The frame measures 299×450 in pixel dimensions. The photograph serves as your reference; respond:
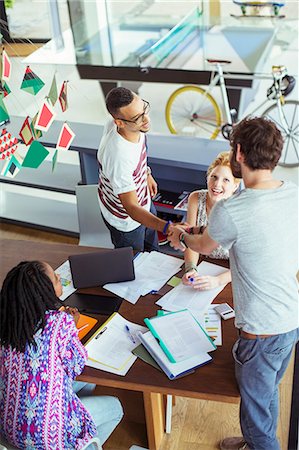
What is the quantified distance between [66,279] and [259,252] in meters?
1.14

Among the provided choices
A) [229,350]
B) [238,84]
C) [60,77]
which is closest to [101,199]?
[229,350]

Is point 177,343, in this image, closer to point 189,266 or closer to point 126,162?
point 189,266

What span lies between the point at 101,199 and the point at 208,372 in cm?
124

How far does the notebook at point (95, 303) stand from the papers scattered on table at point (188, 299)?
0.20 meters

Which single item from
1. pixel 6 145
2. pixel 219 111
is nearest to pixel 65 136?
pixel 6 145

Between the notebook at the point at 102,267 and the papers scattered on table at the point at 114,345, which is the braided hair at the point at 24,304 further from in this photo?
the notebook at the point at 102,267

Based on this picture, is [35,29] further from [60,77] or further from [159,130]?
[159,130]

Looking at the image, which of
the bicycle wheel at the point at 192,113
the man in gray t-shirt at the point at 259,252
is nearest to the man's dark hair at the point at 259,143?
the man in gray t-shirt at the point at 259,252

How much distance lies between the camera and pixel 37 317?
6.79ft

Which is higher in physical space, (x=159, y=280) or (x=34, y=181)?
(x=159, y=280)

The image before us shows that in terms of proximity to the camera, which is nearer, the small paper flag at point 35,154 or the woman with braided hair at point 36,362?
the woman with braided hair at point 36,362

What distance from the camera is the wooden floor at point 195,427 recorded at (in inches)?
111

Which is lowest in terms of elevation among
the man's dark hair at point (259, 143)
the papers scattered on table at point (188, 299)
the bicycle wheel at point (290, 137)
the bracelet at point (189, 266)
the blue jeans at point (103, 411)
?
the bicycle wheel at point (290, 137)

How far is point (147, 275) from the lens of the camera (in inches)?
110
